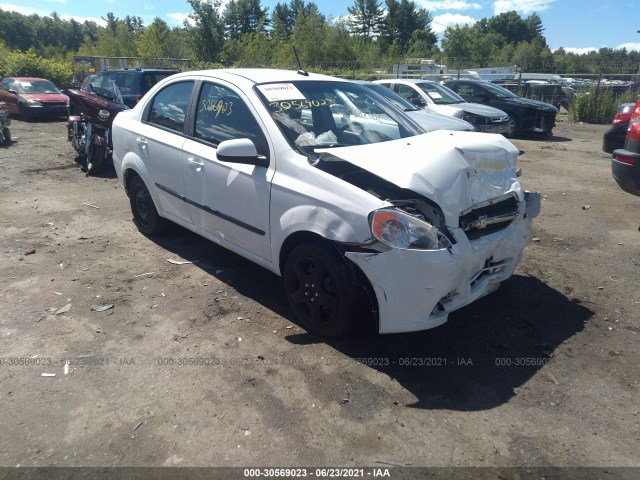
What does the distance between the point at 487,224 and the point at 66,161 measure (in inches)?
376

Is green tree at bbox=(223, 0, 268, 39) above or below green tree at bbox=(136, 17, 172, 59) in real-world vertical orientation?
above

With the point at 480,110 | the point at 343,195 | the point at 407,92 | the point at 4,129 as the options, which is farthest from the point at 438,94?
the point at 4,129

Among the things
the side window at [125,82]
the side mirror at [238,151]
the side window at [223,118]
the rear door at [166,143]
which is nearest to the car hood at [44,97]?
the side window at [125,82]

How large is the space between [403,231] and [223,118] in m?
2.08

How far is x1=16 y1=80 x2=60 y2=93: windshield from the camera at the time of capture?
1777 centimetres

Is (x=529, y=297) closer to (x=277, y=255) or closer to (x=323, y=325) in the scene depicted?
(x=323, y=325)

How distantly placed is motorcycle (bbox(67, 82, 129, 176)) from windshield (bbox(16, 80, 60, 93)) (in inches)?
407

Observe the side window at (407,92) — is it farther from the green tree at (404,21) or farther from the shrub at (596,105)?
the green tree at (404,21)

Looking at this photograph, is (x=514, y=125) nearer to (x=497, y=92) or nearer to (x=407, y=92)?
(x=497, y=92)

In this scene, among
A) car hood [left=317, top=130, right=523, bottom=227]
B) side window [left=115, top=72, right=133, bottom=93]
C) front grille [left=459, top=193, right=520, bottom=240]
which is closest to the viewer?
car hood [left=317, top=130, right=523, bottom=227]

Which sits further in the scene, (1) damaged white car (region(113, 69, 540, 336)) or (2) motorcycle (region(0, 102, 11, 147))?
(2) motorcycle (region(0, 102, 11, 147))

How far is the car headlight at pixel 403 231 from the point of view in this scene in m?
3.01

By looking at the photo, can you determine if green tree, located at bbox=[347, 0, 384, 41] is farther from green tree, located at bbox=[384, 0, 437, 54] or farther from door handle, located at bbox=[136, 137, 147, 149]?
door handle, located at bbox=[136, 137, 147, 149]

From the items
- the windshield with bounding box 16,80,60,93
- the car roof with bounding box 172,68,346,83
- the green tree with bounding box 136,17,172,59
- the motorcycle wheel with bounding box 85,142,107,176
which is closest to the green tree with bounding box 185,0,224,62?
the green tree with bounding box 136,17,172,59
